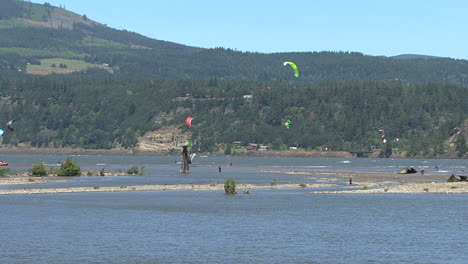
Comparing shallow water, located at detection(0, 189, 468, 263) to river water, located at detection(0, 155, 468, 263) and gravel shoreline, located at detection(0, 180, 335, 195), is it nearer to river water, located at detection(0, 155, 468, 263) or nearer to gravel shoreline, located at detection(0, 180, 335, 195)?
river water, located at detection(0, 155, 468, 263)

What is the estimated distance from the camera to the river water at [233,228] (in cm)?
5991

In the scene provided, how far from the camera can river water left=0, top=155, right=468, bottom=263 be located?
5991 centimetres

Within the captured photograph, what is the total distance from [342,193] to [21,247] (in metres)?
52.9

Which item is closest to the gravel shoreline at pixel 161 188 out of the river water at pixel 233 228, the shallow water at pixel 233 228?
the river water at pixel 233 228

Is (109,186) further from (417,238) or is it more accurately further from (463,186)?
(417,238)

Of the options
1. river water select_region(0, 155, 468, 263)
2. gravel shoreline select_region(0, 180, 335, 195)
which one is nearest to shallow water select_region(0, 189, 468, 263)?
river water select_region(0, 155, 468, 263)

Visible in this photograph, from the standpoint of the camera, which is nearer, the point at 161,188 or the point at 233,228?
the point at 233,228

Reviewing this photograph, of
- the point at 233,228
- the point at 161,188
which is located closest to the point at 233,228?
the point at 233,228

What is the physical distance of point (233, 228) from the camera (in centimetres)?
7419

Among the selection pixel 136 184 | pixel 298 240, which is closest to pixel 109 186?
pixel 136 184

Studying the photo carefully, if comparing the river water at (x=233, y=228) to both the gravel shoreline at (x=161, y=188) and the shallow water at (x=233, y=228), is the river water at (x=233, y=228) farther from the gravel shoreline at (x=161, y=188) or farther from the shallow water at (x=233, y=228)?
the gravel shoreline at (x=161, y=188)

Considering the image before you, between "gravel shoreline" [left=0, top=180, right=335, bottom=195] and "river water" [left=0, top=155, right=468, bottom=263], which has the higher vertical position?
"gravel shoreline" [left=0, top=180, right=335, bottom=195]

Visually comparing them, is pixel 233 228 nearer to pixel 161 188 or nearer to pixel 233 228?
pixel 233 228

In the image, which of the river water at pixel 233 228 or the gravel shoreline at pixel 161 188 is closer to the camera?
the river water at pixel 233 228
